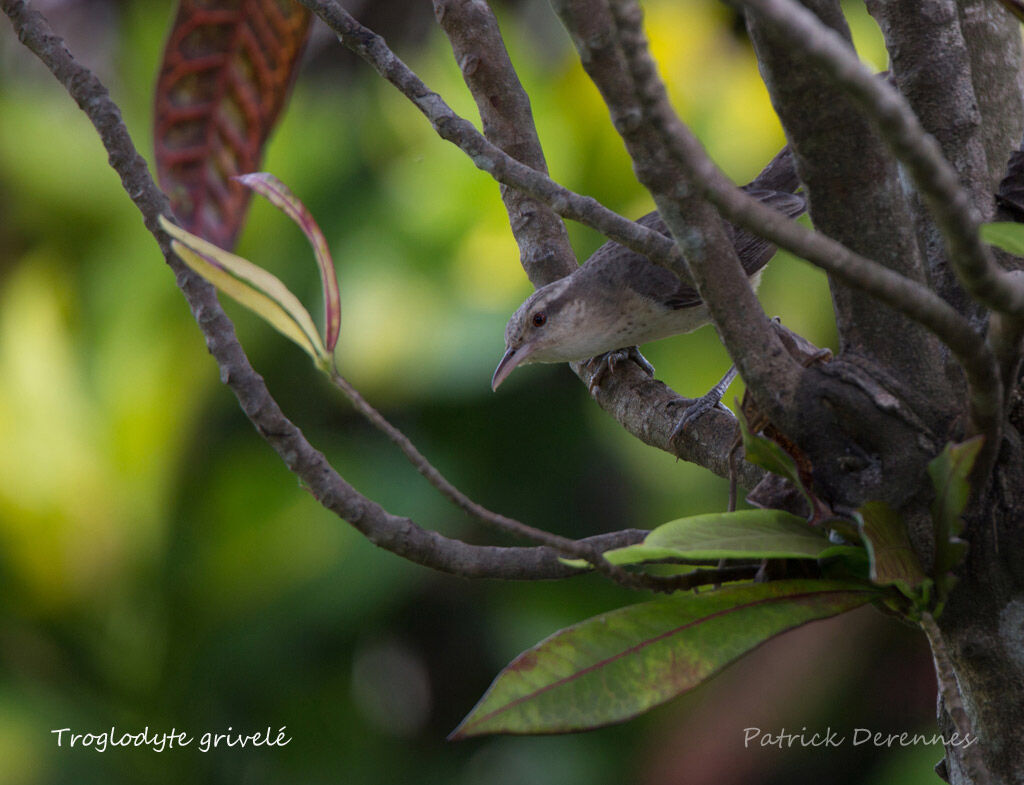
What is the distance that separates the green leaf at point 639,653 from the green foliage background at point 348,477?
239 cm

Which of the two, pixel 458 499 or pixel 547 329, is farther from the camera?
pixel 547 329

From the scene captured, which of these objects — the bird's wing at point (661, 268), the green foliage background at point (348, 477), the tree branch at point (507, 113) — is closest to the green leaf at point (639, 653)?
the tree branch at point (507, 113)

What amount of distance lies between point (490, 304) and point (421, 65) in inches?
57.5

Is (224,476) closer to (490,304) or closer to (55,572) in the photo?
(55,572)

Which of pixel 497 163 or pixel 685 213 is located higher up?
pixel 497 163

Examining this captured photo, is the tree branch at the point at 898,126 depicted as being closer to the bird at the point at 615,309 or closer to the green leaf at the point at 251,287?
the green leaf at the point at 251,287

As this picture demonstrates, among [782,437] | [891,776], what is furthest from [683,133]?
[891,776]

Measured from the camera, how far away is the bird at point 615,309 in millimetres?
2402

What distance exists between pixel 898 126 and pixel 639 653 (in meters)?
0.55

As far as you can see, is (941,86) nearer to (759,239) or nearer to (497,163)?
(497,163)

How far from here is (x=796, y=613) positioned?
38.4 inches

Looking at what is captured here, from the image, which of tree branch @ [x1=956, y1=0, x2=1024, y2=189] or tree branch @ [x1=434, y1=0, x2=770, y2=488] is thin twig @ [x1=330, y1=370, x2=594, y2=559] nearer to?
tree branch @ [x1=434, y1=0, x2=770, y2=488]

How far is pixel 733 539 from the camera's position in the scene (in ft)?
3.10

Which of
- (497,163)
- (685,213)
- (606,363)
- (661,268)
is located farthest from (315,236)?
(661,268)
